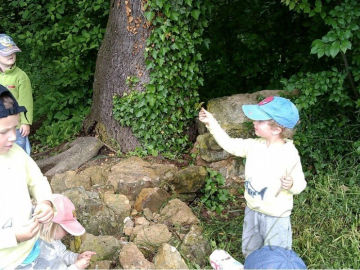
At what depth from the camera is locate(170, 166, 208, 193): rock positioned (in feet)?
13.5

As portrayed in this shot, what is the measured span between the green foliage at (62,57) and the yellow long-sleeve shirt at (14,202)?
9.89 ft

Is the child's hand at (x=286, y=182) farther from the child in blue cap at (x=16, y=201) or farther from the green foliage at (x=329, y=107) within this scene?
the green foliage at (x=329, y=107)

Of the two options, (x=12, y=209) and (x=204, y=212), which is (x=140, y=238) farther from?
(x=12, y=209)

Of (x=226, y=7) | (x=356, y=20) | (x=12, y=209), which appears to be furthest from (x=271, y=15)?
(x=12, y=209)

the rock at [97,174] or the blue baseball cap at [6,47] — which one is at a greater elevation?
the blue baseball cap at [6,47]

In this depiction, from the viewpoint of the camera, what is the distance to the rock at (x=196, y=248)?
3.31 meters

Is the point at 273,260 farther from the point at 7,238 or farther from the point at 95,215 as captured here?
the point at 95,215

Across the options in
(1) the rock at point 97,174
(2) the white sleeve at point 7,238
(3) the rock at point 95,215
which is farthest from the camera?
(1) the rock at point 97,174

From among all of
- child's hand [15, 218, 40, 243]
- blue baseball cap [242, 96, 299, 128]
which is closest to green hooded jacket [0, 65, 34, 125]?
child's hand [15, 218, 40, 243]

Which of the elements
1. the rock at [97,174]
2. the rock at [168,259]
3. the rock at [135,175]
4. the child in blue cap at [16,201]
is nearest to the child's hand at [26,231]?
the child in blue cap at [16,201]

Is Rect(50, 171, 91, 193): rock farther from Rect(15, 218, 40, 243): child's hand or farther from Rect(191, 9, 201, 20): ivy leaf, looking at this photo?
Rect(191, 9, 201, 20): ivy leaf

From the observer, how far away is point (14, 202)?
232 centimetres

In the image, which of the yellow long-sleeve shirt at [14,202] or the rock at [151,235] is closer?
the yellow long-sleeve shirt at [14,202]

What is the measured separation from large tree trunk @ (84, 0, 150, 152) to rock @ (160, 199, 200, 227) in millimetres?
1093
